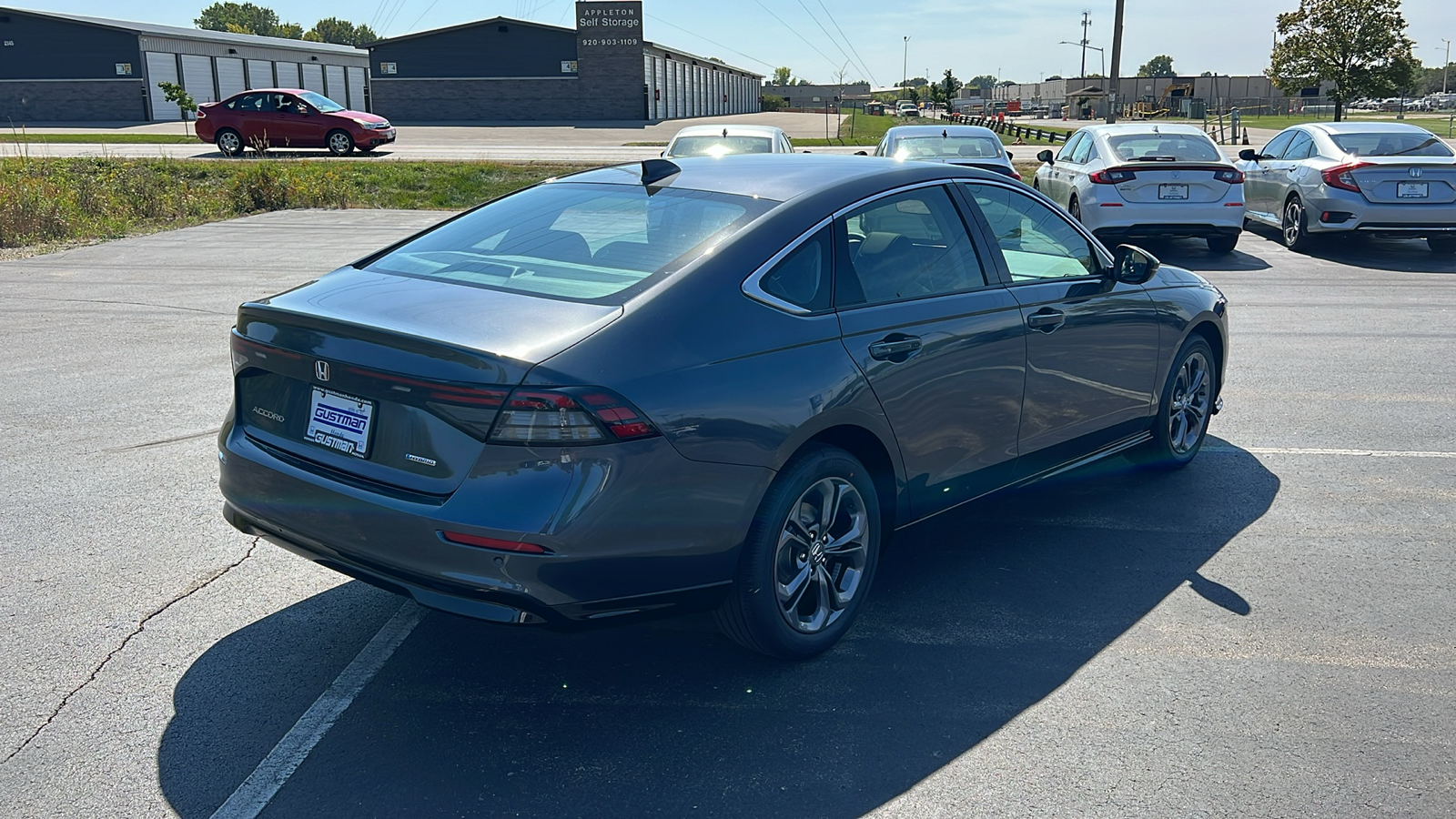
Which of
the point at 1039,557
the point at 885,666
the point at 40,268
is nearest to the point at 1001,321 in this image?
the point at 1039,557

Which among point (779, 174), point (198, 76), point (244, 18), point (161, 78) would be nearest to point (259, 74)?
point (198, 76)

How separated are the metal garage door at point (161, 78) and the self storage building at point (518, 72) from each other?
31.2 feet

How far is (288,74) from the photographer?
64.4 m

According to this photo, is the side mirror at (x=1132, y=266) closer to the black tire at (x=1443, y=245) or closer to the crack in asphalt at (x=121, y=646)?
the crack in asphalt at (x=121, y=646)

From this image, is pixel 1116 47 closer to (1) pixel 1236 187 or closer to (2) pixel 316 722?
(1) pixel 1236 187

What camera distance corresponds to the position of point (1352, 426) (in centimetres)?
728

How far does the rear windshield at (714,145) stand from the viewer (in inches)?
653

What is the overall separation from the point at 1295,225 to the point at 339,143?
23153 millimetres

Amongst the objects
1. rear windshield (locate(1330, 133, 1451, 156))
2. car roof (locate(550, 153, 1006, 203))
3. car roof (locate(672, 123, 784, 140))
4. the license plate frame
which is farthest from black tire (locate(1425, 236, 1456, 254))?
car roof (locate(550, 153, 1006, 203))

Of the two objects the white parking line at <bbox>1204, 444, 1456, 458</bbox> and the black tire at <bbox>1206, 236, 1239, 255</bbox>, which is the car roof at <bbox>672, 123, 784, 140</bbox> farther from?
Result: the white parking line at <bbox>1204, 444, 1456, 458</bbox>

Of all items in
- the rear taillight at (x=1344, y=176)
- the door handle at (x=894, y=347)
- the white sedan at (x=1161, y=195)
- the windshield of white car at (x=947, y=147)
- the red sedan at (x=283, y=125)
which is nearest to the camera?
the door handle at (x=894, y=347)

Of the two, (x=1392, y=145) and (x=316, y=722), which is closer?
(x=316, y=722)

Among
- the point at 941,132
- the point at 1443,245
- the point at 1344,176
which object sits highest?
the point at 941,132

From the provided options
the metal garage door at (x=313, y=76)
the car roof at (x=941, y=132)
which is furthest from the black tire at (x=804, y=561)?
the metal garage door at (x=313, y=76)
